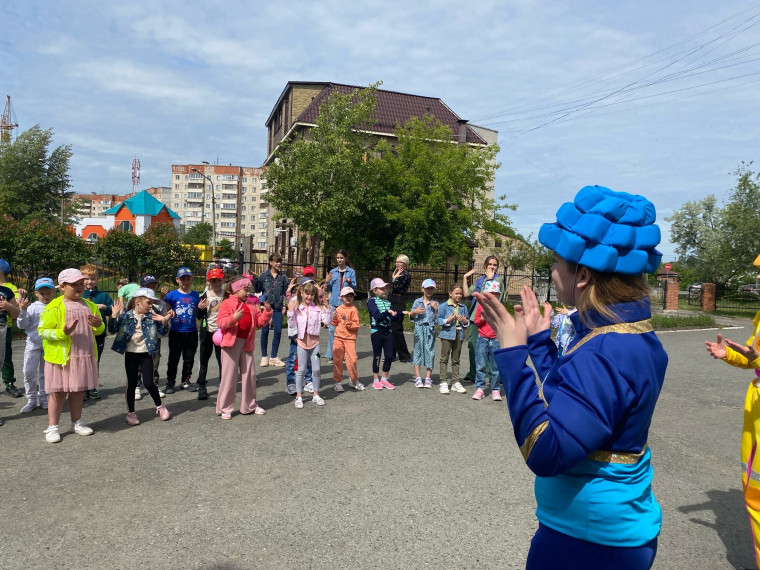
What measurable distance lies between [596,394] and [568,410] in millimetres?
91

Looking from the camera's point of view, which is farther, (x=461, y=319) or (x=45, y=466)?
(x=461, y=319)

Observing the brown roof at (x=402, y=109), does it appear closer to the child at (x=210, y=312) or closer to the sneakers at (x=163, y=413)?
the child at (x=210, y=312)

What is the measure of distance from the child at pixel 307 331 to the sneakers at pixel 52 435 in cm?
288

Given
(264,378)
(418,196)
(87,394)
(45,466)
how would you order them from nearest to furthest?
(45,466), (87,394), (264,378), (418,196)

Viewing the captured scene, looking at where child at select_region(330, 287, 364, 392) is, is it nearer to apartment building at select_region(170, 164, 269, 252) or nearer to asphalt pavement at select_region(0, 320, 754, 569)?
asphalt pavement at select_region(0, 320, 754, 569)

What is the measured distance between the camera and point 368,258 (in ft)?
83.0

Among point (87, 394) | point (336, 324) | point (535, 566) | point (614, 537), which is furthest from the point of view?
point (336, 324)

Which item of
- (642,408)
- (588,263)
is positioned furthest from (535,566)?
(588,263)

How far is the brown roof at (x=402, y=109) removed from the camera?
3557cm

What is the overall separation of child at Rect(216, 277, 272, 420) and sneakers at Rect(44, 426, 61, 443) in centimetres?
184

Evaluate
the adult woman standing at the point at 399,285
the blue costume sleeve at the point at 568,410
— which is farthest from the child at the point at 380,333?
the blue costume sleeve at the point at 568,410

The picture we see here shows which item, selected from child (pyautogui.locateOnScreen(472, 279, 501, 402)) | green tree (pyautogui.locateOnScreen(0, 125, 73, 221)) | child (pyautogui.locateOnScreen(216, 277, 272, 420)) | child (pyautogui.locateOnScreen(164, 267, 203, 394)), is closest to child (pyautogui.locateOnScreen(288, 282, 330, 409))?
child (pyautogui.locateOnScreen(216, 277, 272, 420))

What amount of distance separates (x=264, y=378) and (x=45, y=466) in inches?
179

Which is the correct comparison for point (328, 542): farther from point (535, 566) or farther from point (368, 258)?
point (368, 258)
